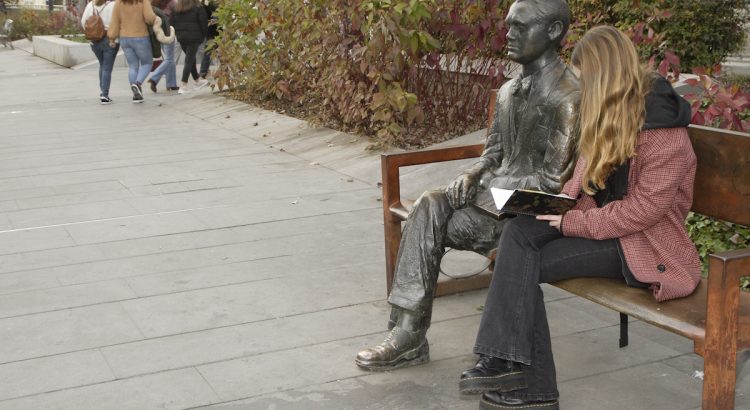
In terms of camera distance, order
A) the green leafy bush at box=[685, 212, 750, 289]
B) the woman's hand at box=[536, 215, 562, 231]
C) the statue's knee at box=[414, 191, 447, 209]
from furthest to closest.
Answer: the green leafy bush at box=[685, 212, 750, 289] < the statue's knee at box=[414, 191, 447, 209] < the woman's hand at box=[536, 215, 562, 231]

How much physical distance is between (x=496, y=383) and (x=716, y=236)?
2094 millimetres

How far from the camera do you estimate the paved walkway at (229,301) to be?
4.15 m

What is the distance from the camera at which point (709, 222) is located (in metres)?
5.39

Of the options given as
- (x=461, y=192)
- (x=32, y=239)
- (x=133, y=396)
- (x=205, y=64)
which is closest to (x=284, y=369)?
(x=133, y=396)

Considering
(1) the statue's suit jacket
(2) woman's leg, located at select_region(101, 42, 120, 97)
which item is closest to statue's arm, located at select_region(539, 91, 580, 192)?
(1) the statue's suit jacket

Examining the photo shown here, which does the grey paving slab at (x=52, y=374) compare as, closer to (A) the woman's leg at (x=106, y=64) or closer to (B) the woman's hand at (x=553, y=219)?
(B) the woman's hand at (x=553, y=219)

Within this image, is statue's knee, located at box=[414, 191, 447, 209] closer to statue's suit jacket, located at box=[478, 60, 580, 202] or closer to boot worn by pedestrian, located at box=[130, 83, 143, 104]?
statue's suit jacket, located at box=[478, 60, 580, 202]

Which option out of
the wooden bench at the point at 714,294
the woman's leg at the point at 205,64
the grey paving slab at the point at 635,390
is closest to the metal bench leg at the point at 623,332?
the wooden bench at the point at 714,294

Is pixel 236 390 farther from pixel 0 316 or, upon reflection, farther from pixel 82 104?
pixel 82 104

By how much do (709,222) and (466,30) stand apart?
4236 mm

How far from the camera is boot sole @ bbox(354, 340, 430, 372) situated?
4285 millimetres

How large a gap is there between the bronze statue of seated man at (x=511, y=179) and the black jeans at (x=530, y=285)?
51 centimetres

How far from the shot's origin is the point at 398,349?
14.0 feet

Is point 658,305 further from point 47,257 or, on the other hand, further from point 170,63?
point 170,63
